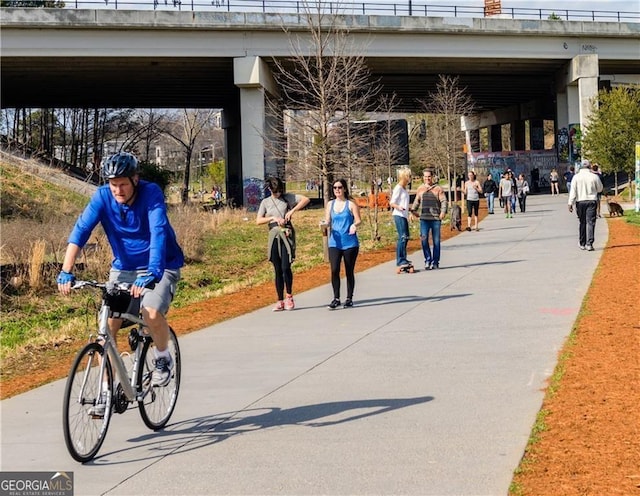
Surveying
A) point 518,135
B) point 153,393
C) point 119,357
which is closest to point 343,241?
point 153,393

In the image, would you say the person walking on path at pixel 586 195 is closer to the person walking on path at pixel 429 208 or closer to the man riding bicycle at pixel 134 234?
the person walking on path at pixel 429 208

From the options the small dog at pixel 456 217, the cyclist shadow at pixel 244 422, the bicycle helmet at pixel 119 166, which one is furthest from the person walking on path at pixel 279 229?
the small dog at pixel 456 217

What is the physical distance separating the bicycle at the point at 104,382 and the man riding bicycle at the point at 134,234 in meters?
0.13

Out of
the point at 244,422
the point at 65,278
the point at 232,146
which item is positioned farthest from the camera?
the point at 232,146

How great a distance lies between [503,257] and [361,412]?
12.6 meters

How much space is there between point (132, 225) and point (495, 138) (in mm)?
77026

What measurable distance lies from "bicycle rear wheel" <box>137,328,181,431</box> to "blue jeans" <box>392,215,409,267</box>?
31.6ft

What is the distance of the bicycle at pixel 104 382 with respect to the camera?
543cm

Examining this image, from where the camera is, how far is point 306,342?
971cm

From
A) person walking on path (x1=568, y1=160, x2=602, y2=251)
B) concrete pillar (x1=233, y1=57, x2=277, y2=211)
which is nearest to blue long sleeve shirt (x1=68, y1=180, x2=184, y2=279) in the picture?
person walking on path (x1=568, y1=160, x2=602, y2=251)

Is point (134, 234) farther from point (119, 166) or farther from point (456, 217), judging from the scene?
point (456, 217)

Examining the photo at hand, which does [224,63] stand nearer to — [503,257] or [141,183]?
[503,257]

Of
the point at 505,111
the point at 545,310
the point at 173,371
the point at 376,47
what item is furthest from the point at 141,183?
the point at 505,111

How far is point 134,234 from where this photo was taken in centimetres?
591
